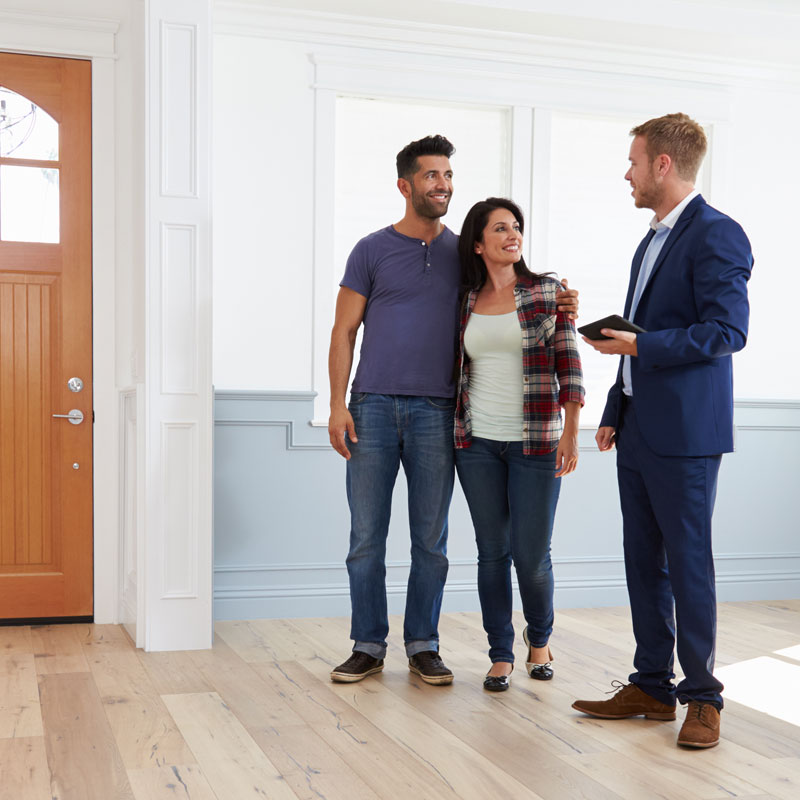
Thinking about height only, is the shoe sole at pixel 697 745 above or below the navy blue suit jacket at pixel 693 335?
below

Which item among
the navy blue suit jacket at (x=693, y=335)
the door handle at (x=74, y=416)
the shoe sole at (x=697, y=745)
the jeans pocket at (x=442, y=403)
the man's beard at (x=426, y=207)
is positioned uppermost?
the man's beard at (x=426, y=207)

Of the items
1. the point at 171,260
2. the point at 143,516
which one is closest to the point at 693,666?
the point at 143,516

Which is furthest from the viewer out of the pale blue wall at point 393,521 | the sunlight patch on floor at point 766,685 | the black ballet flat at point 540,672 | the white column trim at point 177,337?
the pale blue wall at point 393,521

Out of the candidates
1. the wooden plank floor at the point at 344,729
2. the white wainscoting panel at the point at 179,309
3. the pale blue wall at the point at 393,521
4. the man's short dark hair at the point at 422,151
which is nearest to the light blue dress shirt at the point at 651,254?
the man's short dark hair at the point at 422,151

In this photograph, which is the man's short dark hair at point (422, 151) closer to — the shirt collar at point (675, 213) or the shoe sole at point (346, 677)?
the shirt collar at point (675, 213)

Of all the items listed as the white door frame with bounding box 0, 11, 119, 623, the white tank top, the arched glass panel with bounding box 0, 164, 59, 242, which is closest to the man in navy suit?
the white tank top

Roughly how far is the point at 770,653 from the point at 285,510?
74.7 inches

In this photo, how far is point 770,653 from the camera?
3.41 meters

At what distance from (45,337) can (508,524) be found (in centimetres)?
201

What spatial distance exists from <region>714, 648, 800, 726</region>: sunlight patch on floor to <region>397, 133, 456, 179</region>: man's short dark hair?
181 centimetres

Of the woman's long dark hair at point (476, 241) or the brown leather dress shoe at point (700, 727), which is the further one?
the woman's long dark hair at point (476, 241)

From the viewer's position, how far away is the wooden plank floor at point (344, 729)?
211 cm

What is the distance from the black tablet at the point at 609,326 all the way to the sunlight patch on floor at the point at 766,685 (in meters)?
1.18

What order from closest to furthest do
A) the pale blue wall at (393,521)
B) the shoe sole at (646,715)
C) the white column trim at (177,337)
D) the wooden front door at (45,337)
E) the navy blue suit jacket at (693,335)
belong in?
the navy blue suit jacket at (693,335)
the shoe sole at (646,715)
the white column trim at (177,337)
the wooden front door at (45,337)
the pale blue wall at (393,521)
